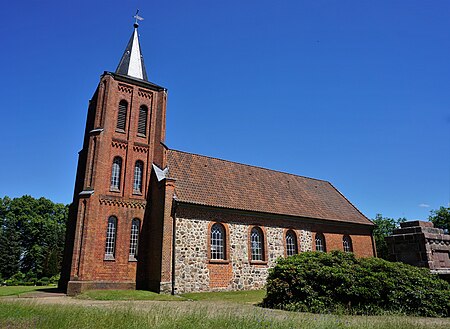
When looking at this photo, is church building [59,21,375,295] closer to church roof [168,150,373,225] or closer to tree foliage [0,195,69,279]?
church roof [168,150,373,225]

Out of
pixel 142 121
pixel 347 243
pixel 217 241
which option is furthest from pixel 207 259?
pixel 347 243

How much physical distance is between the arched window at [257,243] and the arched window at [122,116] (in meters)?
12.5

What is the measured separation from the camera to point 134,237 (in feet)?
73.2

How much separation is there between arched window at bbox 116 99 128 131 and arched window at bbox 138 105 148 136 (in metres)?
1.13

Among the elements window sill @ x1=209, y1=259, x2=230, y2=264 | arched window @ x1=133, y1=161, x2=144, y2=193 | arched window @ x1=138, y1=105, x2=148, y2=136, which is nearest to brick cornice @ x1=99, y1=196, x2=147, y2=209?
arched window @ x1=133, y1=161, x2=144, y2=193

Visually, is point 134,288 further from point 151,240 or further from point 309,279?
point 309,279

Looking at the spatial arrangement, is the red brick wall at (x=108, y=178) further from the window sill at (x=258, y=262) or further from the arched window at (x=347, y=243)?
the arched window at (x=347, y=243)

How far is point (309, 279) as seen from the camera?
14.2m

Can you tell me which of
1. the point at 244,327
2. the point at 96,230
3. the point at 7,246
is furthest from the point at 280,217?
the point at 7,246

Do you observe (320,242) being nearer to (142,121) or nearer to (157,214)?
(157,214)

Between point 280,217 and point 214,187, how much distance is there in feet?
19.0

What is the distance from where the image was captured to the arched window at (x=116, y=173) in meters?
22.8

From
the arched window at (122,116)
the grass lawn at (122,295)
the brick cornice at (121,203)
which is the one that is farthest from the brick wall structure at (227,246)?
the arched window at (122,116)

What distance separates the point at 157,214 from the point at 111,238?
3.30 m
